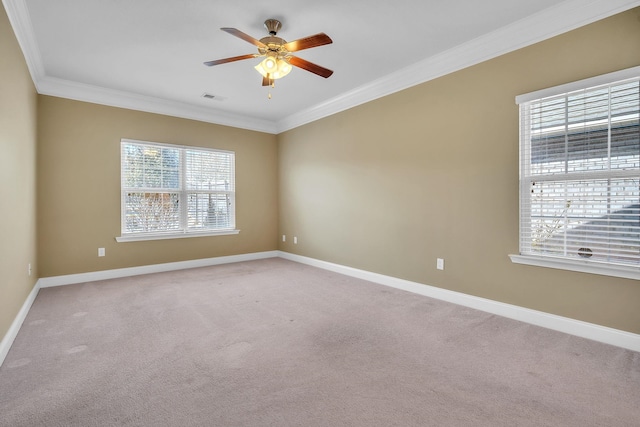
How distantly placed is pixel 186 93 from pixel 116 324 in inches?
126

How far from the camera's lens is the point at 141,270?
473 cm

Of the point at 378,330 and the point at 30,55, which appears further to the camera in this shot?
the point at 30,55

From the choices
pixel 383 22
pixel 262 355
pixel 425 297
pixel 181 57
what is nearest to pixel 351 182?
pixel 425 297

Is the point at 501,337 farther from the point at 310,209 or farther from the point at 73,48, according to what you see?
the point at 73,48

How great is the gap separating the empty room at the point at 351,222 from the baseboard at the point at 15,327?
0.04 meters

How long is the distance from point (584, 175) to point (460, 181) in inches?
40.7

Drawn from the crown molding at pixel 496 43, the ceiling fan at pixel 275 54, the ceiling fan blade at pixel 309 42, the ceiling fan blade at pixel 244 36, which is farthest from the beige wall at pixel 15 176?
the crown molding at pixel 496 43

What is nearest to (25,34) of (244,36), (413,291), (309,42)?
(244,36)

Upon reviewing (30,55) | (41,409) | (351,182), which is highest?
(30,55)

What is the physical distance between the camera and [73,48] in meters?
3.19

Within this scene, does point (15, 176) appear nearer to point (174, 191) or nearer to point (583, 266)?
point (174, 191)

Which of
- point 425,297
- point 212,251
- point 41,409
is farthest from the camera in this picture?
point 212,251

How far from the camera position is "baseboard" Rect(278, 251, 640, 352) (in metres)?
2.38

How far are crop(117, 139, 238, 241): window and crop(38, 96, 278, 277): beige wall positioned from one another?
125mm
